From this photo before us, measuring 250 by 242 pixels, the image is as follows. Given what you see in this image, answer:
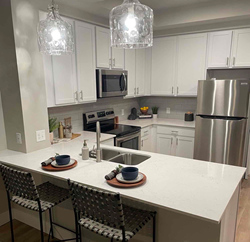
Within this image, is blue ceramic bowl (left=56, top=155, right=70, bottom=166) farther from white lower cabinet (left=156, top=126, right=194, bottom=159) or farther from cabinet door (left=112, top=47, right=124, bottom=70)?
white lower cabinet (left=156, top=126, right=194, bottom=159)

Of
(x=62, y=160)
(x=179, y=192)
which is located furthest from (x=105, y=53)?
(x=179, y=192)

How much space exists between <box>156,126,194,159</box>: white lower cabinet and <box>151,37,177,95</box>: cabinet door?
0.71 metres

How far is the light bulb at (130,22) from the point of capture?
5.32 ft

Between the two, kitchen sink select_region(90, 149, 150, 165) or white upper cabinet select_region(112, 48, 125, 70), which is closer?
kitchen sink select_region(90, 149, 150, 165)

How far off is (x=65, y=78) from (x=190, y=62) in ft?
7.15

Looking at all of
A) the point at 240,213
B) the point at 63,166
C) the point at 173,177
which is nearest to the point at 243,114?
the point at 240,213

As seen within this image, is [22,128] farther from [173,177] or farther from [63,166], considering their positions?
[173,177]

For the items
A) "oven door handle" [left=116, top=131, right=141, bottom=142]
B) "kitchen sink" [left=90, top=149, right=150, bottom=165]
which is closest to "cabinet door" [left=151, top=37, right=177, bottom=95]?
"oven door handle" [left=116, top=131, right=141, bottom=142]

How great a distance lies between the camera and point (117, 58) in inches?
141

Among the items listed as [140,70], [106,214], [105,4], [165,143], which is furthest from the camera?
[140,70]

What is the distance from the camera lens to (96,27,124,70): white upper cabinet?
10.6ft

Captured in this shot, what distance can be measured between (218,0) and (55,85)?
251cm

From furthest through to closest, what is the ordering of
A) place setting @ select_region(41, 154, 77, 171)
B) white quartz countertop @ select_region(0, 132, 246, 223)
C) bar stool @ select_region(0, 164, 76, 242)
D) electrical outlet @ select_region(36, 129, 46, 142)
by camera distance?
electrical outlet @ select_region(36, 129, 46, 142) < place setting @ select_region(41, 154, 77, 171) < bar stool @ select_region(0, 164, 76, 242) < white quartz countertop @ select_region(0, 132, 246, 223)

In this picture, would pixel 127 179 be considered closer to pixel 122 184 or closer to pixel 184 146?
pixel 122 184
